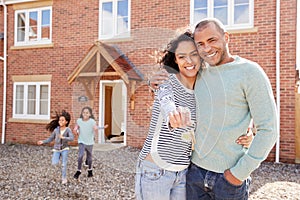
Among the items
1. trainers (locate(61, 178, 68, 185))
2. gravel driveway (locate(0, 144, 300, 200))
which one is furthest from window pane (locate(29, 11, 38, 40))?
trainers (locate(61, 178, 68, 185))

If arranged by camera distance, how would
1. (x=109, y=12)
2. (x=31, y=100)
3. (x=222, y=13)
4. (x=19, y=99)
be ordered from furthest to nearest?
(x=19, y=99)
(x=31, y=100)
(x=109, y=12)
(x=222, y=13)

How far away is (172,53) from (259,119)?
533mm

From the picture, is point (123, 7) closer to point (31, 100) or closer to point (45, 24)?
point (45, 24)

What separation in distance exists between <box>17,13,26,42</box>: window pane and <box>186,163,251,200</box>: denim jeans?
32.9ft

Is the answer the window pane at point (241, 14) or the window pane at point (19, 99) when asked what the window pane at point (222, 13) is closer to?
the window pane at point (241, 14)

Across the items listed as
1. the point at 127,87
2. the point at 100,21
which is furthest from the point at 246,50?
the point at 127,87

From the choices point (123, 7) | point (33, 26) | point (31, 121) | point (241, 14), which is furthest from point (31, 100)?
point (241, 14)

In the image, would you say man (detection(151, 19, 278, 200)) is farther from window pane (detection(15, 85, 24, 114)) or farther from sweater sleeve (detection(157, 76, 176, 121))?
window pane (detection(15, 85, 24, 114))

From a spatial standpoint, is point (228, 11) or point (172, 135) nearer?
point (172, 135)

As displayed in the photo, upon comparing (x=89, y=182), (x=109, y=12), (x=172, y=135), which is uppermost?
(x=109, y=12)

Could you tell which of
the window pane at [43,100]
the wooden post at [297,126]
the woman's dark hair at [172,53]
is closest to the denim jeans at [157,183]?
the woman's dark hair at [172,53]

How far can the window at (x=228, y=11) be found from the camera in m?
7.23

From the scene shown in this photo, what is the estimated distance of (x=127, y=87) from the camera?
2.03m

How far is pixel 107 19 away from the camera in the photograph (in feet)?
24.7
